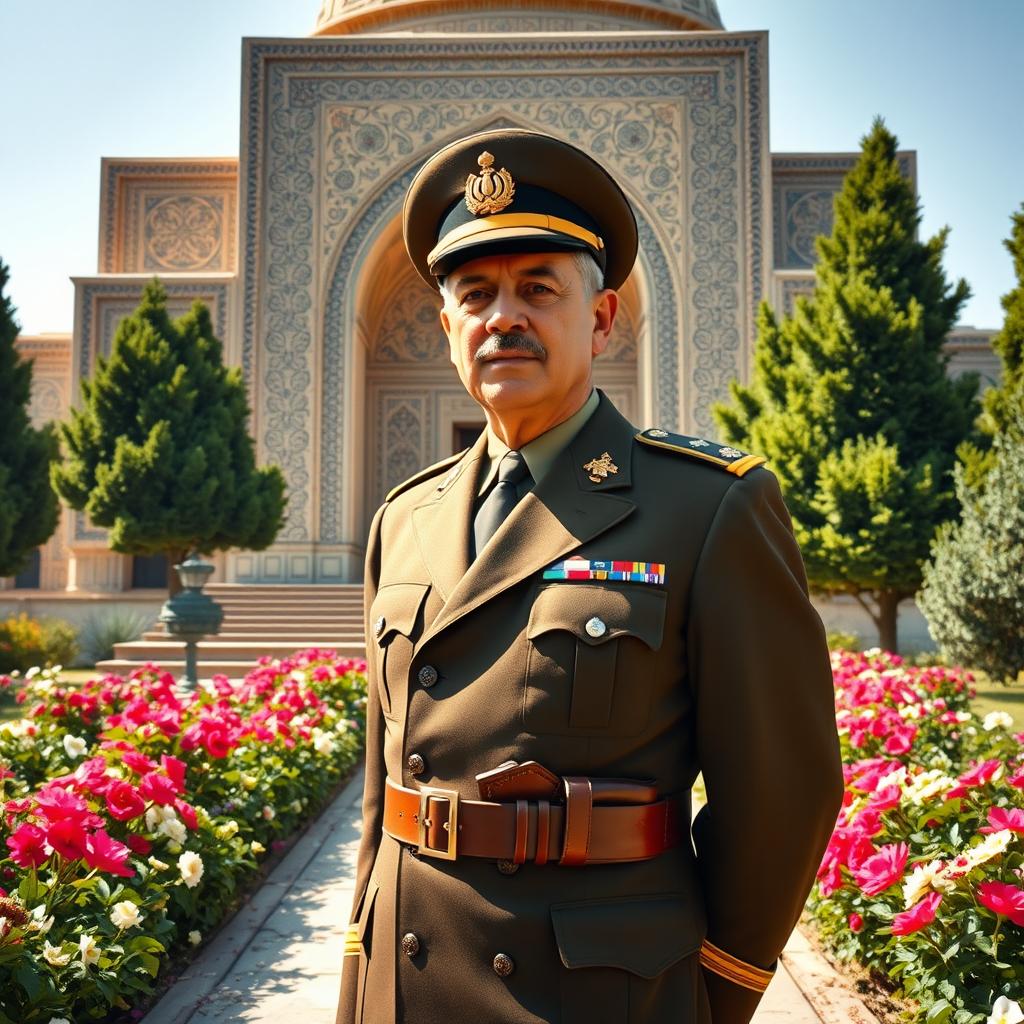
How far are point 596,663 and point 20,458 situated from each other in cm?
1497

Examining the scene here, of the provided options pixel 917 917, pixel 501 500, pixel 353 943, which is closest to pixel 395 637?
pixel 501 500

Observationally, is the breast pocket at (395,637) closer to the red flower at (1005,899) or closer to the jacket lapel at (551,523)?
the jacket lapel at (551,523)

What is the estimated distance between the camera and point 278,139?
17547 millimetres

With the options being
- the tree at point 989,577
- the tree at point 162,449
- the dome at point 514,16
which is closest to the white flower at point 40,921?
the tree at point 989,577

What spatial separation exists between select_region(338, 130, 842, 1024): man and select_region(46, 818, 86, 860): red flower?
132cm

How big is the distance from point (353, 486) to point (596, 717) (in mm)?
16223

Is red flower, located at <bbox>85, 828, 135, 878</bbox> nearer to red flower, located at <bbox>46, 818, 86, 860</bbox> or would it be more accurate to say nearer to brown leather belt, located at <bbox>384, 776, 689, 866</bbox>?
red flower, located at <bbox>46, 818, 86, 860</bbox>

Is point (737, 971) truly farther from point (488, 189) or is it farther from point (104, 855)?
point (104, 855)

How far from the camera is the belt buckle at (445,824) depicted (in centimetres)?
156

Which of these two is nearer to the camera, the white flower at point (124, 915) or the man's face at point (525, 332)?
the man's face at point (525, 332)

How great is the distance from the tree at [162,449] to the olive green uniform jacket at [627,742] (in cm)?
1315

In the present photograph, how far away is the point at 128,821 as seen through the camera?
11.4ft

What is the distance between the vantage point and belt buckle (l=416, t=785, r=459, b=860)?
1.56m

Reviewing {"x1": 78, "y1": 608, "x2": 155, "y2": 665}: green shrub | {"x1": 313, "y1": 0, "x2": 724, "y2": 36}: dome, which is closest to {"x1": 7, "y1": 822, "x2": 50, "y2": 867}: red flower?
{"x1": 78, "y1": 608, "x2": 155, "y2": 665}: green shrub
